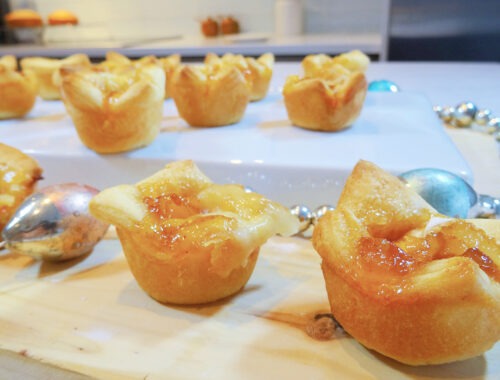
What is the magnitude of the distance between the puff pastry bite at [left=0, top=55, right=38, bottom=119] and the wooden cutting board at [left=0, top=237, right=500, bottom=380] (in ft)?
2.84

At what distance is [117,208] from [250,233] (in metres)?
0.20

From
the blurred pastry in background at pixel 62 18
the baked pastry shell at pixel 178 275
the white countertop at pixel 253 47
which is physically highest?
the baked pastry shell at pixel 178 275

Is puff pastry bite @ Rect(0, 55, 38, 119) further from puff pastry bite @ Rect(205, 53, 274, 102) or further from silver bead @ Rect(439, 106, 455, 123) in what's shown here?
silver bead @ Rect(439, 106, 455, 123)

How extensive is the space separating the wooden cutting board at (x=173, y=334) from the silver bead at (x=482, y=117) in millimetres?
928

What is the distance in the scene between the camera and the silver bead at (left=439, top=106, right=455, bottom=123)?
5.14 feet

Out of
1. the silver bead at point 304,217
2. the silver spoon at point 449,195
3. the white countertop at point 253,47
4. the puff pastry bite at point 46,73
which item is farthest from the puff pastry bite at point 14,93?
the white countertop at point 253,47

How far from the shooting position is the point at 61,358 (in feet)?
2.00

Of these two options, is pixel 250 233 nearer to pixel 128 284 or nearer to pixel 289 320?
pixel 289 320

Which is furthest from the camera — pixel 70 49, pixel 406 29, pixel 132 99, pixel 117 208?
pixel 70 49

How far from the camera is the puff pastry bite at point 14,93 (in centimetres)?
151

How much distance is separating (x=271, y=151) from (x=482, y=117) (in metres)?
0.73

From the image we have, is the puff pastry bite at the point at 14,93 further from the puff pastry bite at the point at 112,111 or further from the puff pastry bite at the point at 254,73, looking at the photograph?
the puff pastry bite at the point at 254,73

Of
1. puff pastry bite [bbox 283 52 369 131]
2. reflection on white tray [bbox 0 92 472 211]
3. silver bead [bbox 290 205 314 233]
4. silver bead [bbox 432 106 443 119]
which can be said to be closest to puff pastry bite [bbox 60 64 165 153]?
reflection on white tray [bbox 0 92 472 211]

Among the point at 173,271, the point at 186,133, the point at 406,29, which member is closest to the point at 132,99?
the point at 186,133
